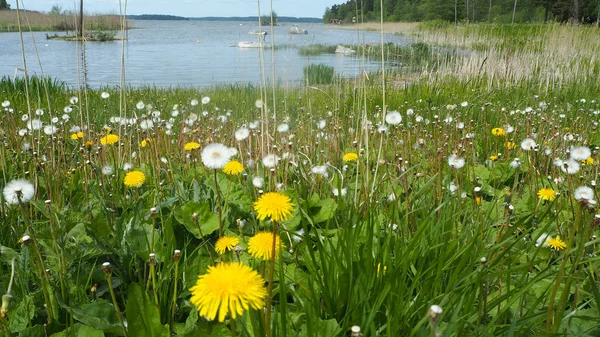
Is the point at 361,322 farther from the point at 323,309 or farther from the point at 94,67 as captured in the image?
the point at 94,67

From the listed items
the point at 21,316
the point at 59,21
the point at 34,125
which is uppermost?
the point at 59,21

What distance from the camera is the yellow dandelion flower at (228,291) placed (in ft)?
1.97

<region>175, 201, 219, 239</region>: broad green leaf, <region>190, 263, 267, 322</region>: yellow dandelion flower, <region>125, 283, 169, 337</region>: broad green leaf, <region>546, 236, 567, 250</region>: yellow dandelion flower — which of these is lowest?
<region>125, 283, 169, 337</region>: broad green leaf

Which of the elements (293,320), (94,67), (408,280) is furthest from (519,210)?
(94,67)

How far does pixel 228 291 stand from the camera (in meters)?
0.61

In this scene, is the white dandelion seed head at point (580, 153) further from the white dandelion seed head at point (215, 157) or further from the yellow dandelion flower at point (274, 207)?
the yellow dandelion flower at point (274, 207)

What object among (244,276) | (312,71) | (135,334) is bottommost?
(135,334)

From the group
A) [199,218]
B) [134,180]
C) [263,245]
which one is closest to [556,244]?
[263,245]

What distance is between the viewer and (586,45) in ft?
32.3

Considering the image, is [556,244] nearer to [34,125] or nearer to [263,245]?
[263,245]

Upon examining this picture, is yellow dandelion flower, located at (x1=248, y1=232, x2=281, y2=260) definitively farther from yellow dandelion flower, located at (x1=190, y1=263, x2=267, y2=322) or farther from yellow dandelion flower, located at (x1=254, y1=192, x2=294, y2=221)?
yellow dandelion flower, located at (x1=190, y1=263, x2=267, y2=322)

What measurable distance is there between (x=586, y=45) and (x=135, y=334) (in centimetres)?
1099

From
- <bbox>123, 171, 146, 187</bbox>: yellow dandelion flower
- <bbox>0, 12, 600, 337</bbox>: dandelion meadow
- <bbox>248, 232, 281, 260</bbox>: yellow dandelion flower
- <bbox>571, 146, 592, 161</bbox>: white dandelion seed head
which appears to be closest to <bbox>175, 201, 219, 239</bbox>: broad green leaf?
<bbox>0, 12, 600, 337</bbox>: dandelion meadow

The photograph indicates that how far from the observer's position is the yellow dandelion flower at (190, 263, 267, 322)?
60 centimetres
